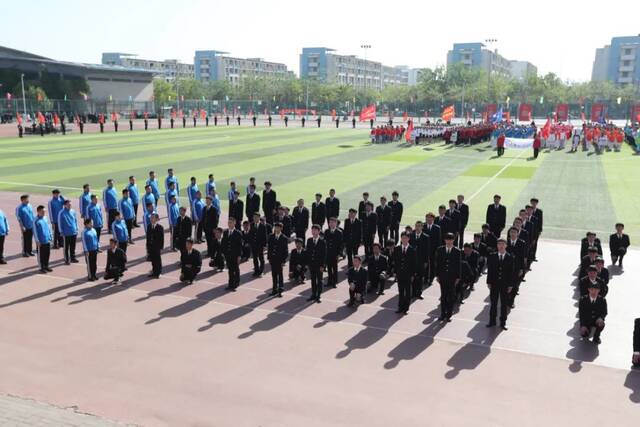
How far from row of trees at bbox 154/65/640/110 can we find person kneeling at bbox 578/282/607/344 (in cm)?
10944

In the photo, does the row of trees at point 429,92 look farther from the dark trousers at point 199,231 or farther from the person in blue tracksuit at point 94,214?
the person in blue tracksuit at point 94,214

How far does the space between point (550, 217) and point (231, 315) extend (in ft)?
45.7

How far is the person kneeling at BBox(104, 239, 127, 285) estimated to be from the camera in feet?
42.9

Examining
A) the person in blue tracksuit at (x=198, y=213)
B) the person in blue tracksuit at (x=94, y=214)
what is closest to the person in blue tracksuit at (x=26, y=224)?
the person in blue tracksuit at (x=94, y=214)

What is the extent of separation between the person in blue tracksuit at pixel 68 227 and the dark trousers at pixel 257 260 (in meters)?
4.66

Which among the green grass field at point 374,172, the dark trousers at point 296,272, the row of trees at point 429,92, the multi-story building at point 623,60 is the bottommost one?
the dark trousers at point 296,272

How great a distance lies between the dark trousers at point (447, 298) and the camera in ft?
36.7

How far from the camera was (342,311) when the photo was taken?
11766mm

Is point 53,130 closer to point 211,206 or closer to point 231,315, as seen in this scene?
point 211,206

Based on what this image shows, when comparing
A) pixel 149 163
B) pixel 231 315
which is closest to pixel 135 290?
pixel 231 315

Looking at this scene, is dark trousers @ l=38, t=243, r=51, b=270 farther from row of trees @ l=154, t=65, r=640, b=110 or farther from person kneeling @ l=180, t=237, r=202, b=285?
row of trees @ l=154, t=65, r=640, b=110

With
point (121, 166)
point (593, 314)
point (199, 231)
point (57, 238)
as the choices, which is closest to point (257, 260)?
point (199, 231)

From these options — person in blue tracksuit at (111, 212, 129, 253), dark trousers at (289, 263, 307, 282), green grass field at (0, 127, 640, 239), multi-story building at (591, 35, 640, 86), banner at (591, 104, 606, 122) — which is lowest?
dark trousers at (289, 263, 307, 282)

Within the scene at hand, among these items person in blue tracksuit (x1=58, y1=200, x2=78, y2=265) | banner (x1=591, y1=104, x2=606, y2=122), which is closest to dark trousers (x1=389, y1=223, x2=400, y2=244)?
person in blue tracksuit (x1=58, y1=200, x2=78, y2=265)
